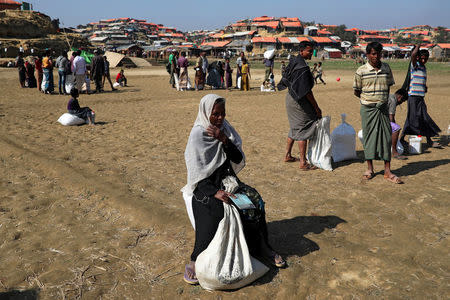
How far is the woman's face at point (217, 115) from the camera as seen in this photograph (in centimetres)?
266

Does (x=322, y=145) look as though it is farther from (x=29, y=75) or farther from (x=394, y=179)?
(x=29, y=75)

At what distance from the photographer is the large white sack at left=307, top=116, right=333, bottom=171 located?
5086 millimetres

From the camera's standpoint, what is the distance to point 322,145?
5.15 metres

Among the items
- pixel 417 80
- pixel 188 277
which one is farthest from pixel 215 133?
pixel 417 80

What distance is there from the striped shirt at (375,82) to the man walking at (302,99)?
2.09ft

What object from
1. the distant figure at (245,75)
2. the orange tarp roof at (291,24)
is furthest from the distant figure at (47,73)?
the orange tarp roof at (291,24)

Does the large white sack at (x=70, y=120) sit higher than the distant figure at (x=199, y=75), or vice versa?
the distant figure at (x=199, y=75)

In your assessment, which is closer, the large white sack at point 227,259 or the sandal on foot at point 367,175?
the large white sack at point 227,259

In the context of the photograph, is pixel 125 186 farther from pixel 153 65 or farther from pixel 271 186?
pixel 153 65

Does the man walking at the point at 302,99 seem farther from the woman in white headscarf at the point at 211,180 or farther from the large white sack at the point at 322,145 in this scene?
the woman in white headscarf at the point at 211,180

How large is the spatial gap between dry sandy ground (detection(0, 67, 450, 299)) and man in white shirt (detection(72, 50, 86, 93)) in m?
6.61

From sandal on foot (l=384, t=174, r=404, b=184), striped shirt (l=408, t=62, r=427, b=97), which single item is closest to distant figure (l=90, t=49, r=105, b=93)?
striped shirt (l=408, t=62, r=427, b=97)

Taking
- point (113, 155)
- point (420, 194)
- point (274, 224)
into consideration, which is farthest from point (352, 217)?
point (113, 155)

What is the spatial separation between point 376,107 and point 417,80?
189cm
